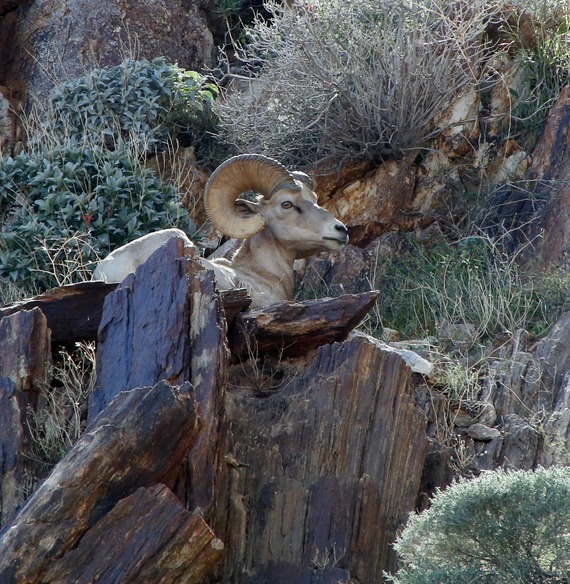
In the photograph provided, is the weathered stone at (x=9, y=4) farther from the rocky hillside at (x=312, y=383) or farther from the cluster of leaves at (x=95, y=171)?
the rocky hillside at (x=312, y=383)

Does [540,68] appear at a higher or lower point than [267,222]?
higher

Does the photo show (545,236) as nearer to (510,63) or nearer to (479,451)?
(510,63)

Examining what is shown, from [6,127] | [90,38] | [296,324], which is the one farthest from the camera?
[90,38]

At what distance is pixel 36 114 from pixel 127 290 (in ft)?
19.3

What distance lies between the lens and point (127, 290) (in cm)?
838

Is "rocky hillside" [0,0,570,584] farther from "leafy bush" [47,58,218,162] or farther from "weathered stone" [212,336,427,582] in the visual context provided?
"leafy bush" [47,58,218,162]

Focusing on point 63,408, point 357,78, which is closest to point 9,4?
point 357,78

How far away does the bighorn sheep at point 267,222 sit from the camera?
10570 millimetres

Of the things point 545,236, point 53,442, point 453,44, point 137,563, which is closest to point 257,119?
point 453,44

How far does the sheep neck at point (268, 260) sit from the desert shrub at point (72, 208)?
151cm

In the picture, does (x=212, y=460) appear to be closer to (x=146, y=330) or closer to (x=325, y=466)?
(x=325, y=466)

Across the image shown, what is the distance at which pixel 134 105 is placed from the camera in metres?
13.6

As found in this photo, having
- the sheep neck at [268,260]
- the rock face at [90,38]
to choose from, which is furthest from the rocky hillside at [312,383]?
the rock face at [90,38]

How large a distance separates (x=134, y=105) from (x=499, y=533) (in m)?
8.39
